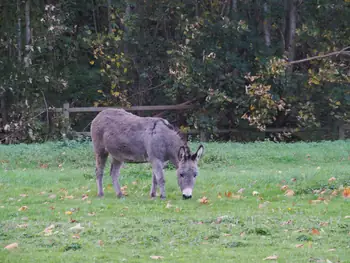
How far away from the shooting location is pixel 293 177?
1471cm

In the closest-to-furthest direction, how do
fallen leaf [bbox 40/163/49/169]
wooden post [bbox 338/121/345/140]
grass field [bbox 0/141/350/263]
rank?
1. grass field [bbox 0/141/350/263]
2. fallen leaf [bbox 40/163/49/169]
3. wooden post [bbox 338/121/345/140]

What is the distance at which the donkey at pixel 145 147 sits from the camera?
511 inches

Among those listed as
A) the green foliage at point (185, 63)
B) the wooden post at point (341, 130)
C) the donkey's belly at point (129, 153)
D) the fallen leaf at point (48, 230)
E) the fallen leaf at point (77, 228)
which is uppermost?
the green foliage at point (185, 63)

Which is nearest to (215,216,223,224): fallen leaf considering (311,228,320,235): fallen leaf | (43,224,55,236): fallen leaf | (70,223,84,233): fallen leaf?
(311,228,320,235): fallen leaf

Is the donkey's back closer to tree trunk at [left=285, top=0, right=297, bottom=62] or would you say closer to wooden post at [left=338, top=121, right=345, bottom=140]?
tree trunk at [left=285, top=0, right=297, bottom=62]

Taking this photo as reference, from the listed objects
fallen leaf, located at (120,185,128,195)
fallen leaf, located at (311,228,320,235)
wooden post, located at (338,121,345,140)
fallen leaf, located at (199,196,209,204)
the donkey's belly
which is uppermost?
the donkey's belly

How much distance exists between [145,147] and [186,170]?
113 cm

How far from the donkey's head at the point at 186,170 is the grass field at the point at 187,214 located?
0.74 feet

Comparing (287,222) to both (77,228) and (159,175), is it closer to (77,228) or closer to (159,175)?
(77,228)

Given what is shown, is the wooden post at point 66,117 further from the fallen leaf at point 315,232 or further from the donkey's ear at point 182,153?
the fallen leaf at point 315,232

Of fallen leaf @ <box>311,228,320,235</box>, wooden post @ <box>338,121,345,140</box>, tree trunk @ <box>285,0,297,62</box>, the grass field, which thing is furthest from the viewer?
tree trunk @ <box>285,0,297,62</box>

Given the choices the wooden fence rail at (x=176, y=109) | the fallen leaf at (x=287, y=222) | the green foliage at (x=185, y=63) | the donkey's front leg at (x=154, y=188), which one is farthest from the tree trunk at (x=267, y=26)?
the fallen leaf at (x=287, y=222)

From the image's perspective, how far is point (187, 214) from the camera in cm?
1104

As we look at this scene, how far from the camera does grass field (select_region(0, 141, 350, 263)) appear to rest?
8305mm
